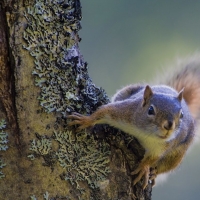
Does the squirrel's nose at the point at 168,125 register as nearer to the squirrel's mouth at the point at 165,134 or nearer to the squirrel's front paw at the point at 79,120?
the squirrel's mouth at the point at 165,134

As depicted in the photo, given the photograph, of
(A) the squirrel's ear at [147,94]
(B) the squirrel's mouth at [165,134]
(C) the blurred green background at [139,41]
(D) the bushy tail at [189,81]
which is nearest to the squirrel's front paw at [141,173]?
(B) the squirrel's mouth at [165,134]

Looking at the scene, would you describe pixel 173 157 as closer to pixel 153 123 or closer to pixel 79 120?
pixel 153 123

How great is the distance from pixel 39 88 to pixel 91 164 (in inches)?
12.1

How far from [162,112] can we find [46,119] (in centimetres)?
55

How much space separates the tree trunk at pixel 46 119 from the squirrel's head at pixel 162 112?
273mm

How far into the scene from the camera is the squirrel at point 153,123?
1.94 meters

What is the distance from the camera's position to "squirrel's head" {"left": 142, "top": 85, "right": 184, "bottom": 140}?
6.74 feet

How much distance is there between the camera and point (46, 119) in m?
1.74

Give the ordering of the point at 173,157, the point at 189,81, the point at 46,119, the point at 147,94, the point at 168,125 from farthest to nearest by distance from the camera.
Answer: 1. the point at 189,81
2. the point at 173,157
3. the point at 147,94
4. the point at 168,125
5. the point at 46,119

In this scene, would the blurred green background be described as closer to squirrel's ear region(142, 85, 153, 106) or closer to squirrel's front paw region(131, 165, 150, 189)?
squirrel's ear region(142, 85, 153, 106)

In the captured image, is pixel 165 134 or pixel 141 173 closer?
pixel 141 173

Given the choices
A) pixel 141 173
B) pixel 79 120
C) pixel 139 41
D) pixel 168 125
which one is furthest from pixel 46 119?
pixel 139 41

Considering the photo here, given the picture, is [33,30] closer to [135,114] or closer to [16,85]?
[16,85]

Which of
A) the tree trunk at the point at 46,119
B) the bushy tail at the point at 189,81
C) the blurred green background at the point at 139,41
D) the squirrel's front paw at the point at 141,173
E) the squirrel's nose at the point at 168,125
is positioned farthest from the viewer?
the blurred green background at the point at 139,41
